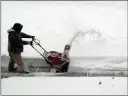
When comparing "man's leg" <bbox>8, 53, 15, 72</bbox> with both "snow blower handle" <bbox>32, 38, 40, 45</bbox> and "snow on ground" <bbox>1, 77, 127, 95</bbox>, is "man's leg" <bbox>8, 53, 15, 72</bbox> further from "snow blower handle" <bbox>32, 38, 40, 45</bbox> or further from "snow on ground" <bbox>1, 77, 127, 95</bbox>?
"snow blower handle" <bbox>32, 38, 40, 45</bbox>

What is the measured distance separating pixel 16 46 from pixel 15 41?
49 millimetres

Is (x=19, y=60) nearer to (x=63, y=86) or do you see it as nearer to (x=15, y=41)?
(x=15, y=41)

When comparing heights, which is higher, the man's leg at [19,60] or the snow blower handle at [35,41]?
the snow blower handle at [35,41]

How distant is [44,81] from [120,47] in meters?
0.73

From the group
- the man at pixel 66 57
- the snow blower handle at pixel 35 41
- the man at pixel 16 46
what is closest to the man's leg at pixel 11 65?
the man at pixel 16 46

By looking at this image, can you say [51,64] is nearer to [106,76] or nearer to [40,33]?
[40,33]

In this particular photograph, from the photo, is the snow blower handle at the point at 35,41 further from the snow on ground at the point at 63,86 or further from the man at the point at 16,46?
the snow on ground at the point at 63,86

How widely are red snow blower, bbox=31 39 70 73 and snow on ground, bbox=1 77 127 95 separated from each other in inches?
4.1

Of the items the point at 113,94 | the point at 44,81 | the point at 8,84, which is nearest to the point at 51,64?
the point at 44,81

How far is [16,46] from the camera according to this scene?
301cm

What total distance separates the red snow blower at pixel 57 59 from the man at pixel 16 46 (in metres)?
0.13

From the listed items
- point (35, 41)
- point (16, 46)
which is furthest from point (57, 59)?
point (16, 46)

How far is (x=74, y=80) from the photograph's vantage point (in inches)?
118

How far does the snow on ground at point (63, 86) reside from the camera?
2.83 m
